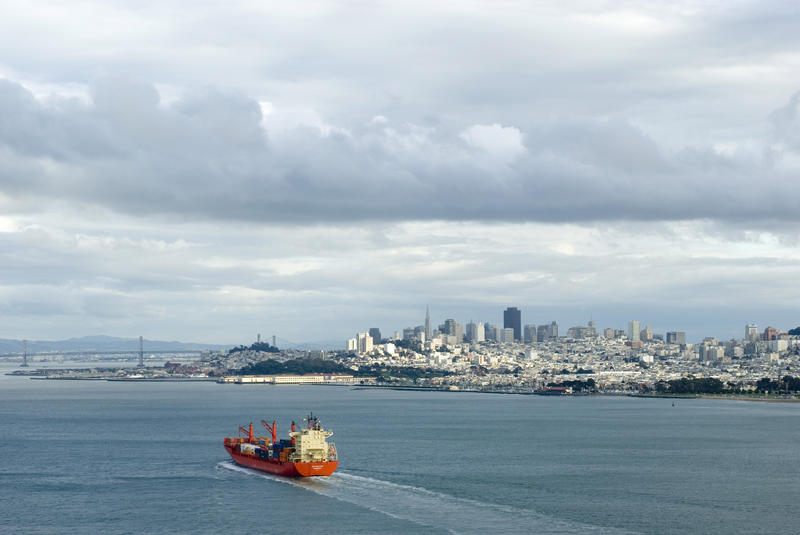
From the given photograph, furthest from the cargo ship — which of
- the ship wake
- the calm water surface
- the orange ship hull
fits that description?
the calm water surface

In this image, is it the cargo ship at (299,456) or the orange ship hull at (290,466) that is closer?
the orange ship hull at (290,466)

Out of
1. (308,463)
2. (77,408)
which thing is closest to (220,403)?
(77,408)

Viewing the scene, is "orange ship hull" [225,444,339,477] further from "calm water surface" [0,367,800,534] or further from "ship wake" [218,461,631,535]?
"calm water surface" [0,367,800,534]

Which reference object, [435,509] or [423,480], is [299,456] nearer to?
[423,480]

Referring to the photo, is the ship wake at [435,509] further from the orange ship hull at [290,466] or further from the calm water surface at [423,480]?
the orange ship hull at [290,466]

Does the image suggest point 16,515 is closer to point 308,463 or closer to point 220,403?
point 308,463

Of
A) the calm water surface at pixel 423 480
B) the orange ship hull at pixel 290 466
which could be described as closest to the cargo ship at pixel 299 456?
the orange ship hull at pixel 290 466
